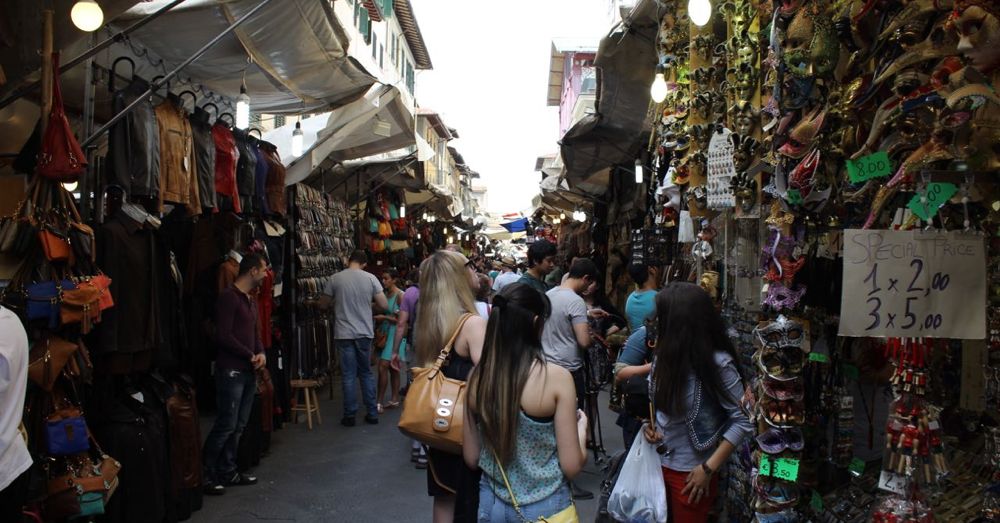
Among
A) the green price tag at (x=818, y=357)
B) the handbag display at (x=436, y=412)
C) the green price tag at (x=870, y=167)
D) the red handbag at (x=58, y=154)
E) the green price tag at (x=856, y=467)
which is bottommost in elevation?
the green price tag at (x=856, y=467)

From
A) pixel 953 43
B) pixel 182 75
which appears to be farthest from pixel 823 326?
pixel 182 75

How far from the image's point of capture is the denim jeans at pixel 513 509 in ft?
9.96

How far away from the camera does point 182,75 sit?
728cm

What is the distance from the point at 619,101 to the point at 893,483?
22.4 ft

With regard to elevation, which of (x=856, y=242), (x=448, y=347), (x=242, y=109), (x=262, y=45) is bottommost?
(x=448, y=347)

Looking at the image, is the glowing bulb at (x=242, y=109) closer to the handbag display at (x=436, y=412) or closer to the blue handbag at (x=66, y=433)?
the blue handbag at (x=66, y=433)

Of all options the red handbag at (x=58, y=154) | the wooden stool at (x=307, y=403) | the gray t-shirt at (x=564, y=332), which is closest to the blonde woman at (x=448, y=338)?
the gray t-shirt at (x=564, y=332)

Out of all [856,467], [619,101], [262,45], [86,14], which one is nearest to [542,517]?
[856,467]

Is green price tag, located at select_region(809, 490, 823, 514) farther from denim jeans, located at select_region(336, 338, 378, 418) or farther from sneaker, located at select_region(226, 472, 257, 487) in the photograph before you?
denim jeans, located at select_region(336, 338, 378, 418)

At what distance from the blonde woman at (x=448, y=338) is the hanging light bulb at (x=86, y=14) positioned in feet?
7.81

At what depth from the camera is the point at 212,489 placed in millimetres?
6578

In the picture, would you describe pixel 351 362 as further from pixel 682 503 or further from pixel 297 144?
pixel 682 503

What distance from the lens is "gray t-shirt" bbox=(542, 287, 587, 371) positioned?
638 centimetres

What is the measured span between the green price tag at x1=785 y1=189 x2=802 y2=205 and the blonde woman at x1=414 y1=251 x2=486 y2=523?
63.1 inches
